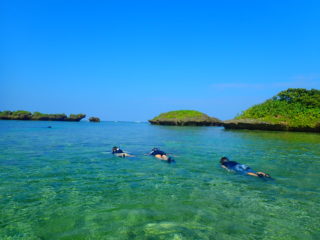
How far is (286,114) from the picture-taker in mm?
40750

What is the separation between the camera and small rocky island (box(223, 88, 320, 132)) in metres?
37.4

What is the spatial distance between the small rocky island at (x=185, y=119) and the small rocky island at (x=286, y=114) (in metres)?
20.3

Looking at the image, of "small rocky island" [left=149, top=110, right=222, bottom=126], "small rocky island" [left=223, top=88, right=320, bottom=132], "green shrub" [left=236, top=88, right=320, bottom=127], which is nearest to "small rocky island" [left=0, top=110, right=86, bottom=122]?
"small rocky island" [left=149, top=110, right=222, bottom=126]

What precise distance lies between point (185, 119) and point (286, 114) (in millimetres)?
33252

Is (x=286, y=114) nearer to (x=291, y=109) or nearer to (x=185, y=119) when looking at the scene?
(x=291, y=109)

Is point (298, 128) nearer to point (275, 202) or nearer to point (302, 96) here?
point (302, 96)

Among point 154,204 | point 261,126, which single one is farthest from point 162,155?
point 261,126

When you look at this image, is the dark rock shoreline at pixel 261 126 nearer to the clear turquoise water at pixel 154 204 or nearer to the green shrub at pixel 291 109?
the green shrub at pixel 291 109

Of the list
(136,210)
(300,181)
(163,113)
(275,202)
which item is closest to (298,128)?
(300,181)

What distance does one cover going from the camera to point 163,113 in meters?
81.5

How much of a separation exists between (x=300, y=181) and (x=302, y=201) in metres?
2.17

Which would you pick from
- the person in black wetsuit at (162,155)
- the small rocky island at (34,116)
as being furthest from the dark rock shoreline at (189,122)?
the small rocky island at (34,116)

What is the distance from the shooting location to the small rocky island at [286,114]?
3741 centimetres

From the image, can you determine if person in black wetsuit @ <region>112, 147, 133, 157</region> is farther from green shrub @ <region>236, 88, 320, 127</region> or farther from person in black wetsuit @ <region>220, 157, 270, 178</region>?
green shrub @ <region>236, 88, 320, 127</region>
